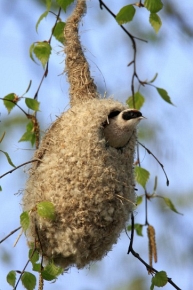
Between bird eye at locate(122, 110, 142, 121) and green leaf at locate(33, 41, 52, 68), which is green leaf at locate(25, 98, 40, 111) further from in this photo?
bird eye at locate(122, 110, 142, 121)

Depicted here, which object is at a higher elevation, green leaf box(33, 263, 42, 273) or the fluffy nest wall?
the fluffy nest wall

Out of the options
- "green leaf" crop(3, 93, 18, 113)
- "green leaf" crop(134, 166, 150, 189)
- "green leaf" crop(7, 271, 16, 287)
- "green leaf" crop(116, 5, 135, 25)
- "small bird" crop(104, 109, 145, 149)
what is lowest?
"green leaf" crop(7, 271, 16, 287)

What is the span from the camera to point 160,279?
2904 millimetres

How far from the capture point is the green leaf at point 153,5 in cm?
276

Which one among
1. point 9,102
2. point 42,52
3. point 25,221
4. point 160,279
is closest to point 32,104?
point 9,102

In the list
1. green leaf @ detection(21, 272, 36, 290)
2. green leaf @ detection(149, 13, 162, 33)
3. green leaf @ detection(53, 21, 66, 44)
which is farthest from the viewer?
green leaf @ detection(53, 21, 66, 44)

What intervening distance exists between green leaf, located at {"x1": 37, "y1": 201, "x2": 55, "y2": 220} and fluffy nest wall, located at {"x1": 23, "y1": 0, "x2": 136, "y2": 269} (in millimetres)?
89

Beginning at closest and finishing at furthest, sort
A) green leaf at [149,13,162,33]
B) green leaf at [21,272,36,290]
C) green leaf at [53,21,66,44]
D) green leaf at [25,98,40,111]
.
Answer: green leaf at [21,272,36,290] < green leaf at [25,98,40,111] < green leaf at [149,13,162,33] < green leaf at [53,21,66,44]

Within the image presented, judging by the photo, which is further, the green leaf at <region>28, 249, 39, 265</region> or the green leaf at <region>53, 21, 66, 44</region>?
the green leaf at <region>53, 21, 66, 44</region>

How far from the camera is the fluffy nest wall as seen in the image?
111 inches

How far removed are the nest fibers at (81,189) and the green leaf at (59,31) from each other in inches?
15.7

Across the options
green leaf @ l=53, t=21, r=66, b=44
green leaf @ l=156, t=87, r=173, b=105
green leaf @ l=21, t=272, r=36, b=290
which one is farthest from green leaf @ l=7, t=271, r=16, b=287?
green leaf @ l=53, t=21, r=66, b=44

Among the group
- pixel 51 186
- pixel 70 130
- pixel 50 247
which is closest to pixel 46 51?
pixel 70 130

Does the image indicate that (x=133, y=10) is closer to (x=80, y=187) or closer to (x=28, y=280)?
(x=80, y=187)
